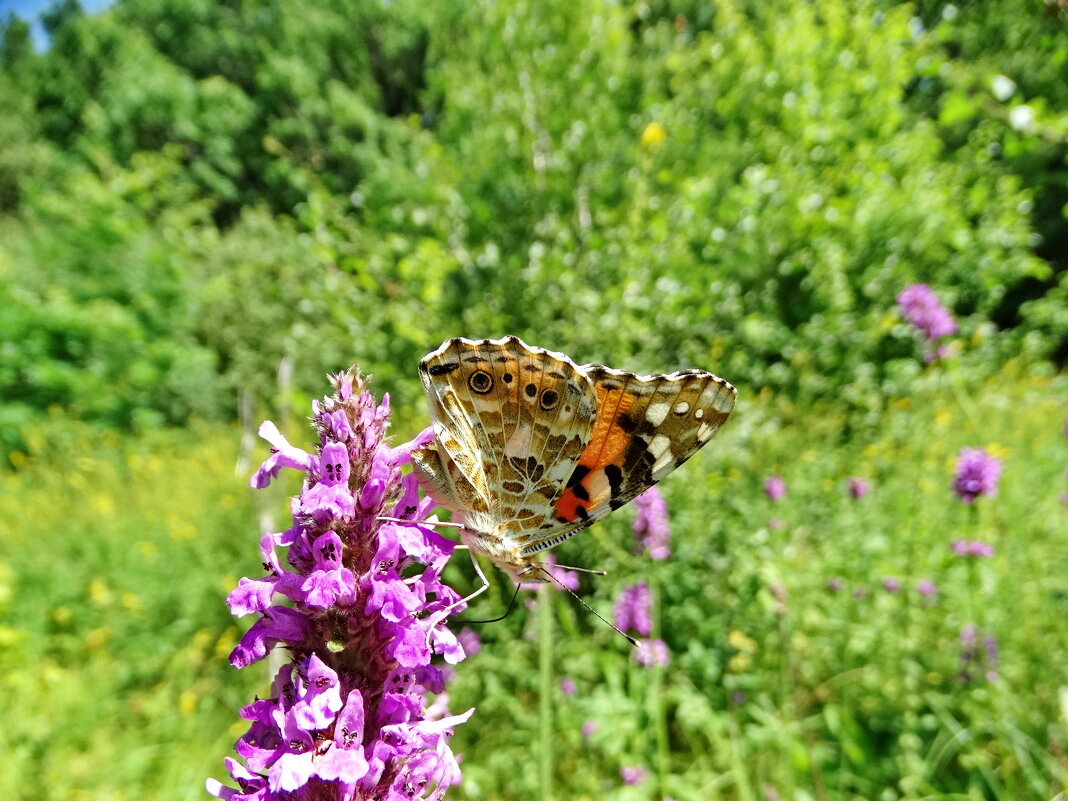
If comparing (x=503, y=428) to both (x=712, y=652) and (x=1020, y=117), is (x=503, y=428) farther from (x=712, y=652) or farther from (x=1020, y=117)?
(x=712, y=652)

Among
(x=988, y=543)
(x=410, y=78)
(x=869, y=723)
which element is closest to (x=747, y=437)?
(x=988, y=543)

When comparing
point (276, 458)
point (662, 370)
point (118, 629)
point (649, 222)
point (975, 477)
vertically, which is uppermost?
point (649, 222)

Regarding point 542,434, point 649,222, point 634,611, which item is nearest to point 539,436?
point 542,434

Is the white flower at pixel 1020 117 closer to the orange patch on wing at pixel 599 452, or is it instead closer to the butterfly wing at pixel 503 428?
the orange patch on wing at pixel 599 452

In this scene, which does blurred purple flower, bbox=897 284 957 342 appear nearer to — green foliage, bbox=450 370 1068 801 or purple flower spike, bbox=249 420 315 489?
green foliage, bbox=450 370 1068 801

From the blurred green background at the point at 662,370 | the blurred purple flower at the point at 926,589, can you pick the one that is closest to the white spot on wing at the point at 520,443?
the blurred green background at the point at 662,370

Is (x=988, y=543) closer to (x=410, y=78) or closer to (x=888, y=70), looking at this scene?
(x=888, y=70)
